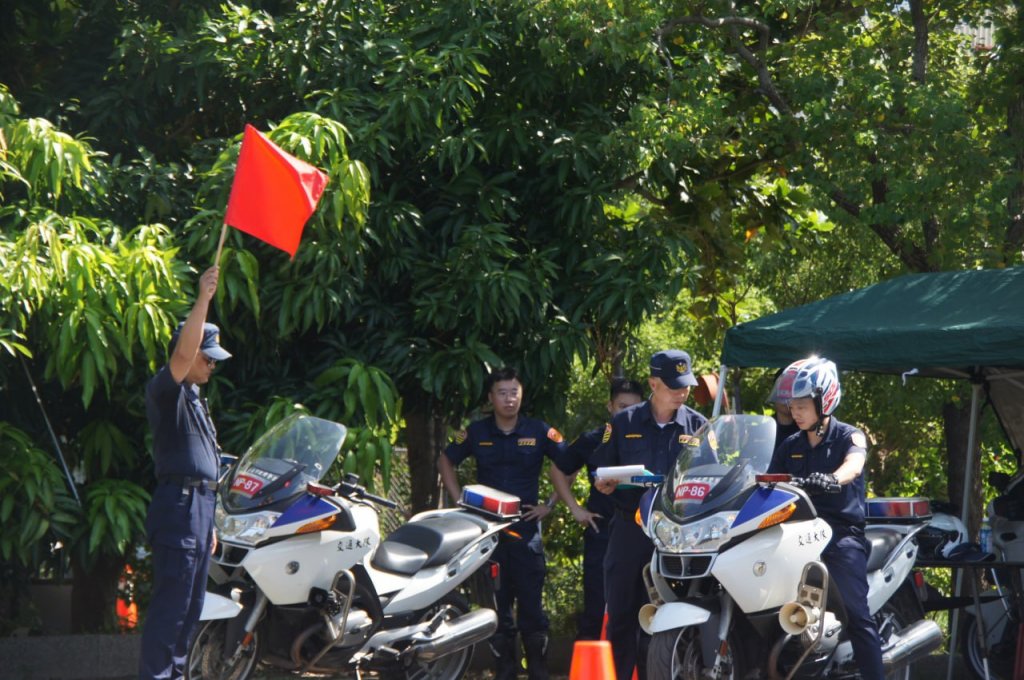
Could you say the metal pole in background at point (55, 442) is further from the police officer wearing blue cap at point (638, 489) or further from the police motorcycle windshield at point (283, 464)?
the police officer wearing blue cap at point (638, 489)

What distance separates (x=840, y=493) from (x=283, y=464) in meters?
2.74

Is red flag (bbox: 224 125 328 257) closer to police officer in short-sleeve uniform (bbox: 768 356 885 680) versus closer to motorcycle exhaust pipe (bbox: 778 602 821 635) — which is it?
police officer in short-sleeve uniform (bbox: 768 356 885 680)

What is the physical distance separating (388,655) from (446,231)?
3230 millimetres

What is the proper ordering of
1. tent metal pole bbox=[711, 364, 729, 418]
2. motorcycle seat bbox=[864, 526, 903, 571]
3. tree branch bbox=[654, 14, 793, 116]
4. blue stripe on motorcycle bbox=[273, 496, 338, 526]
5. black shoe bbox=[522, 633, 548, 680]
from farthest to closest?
tree branch bbox=[654, 14, 793, 116] → black shoe bbox=[522, 633, 548, 680] → tent metal pole bbox=[711, 364, 729, 418] → motorcycle seat bbox=[864, 526, 903, 571] → blue stripe on motorcycle bbox=[273, 496, 338, 526]

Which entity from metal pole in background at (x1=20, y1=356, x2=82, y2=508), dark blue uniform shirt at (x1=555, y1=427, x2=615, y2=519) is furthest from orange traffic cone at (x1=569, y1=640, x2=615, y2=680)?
metal pole in background at (x1=20, y1=356, x2=82, y2=508)

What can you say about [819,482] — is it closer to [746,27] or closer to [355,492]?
[355,492]

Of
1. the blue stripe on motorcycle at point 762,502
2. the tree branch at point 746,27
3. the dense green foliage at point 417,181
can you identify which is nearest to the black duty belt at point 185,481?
the dense green foliage at point 417,181

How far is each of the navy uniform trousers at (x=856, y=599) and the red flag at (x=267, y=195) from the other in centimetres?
308

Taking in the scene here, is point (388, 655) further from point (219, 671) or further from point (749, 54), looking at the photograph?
point (749, 54)

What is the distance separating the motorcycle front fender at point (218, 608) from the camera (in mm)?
6625

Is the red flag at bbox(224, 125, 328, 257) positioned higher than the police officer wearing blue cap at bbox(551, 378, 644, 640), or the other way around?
the red flag at bbox(224, 125, 328, 257)

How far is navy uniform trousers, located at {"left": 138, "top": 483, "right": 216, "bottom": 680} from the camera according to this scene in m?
6.35

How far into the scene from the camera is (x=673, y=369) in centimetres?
728

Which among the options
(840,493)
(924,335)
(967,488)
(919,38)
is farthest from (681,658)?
(919,38)
